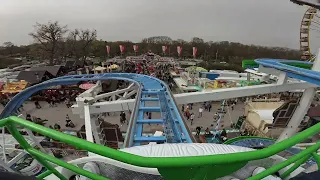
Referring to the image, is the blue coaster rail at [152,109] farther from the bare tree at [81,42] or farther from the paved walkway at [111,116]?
the bare tree at [81,42]

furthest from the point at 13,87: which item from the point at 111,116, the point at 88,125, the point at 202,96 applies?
the point at 202,96

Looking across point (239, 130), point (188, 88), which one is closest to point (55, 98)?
point (188, 88)

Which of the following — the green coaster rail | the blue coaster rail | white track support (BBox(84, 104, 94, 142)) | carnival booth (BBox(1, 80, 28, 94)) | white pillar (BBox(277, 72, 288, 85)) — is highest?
the green coaster rail

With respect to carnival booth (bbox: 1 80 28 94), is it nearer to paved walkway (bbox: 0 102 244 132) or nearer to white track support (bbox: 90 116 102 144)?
paved walkway (bbox: 0 102 244 132)

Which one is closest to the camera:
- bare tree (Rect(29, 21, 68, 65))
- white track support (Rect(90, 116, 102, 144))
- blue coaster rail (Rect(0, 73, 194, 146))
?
blue coaster rail (Rect(0, 73, 194, 146))

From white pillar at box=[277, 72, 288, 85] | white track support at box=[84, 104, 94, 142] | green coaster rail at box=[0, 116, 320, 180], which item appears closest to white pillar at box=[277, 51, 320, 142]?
white pillar at box=[277, 72, 288, 85]

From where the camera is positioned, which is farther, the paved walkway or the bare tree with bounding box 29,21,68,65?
the bare tree with bounding box 29,21,68,65

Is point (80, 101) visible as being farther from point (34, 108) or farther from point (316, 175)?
point (34, 108)

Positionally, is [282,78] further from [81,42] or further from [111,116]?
[81,42]
